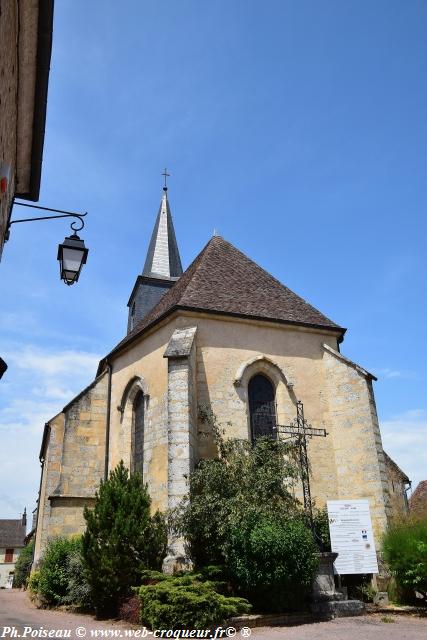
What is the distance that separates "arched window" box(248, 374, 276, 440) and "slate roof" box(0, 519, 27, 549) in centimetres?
4832

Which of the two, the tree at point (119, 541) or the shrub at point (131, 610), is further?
the tree at point (119, 541)

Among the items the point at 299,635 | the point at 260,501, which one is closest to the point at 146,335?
the point at 260,501

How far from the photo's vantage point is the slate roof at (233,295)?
1477cm

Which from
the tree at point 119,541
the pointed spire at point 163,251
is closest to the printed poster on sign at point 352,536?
the tree at point 119,541

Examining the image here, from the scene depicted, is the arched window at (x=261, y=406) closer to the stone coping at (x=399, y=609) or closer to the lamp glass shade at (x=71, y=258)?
the stone coping at (x=399, y=609)

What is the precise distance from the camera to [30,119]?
21.1 feet

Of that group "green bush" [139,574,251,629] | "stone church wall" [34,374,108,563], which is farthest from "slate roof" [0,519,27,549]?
"green bush" [139,574,251,629]

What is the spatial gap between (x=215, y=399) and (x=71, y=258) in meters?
7.52

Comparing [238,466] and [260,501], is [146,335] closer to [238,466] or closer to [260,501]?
[238,466]

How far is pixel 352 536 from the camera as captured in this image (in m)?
11.6

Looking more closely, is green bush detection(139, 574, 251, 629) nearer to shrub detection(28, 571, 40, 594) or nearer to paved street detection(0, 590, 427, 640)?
paved street detection(0, 590, 427, 640)

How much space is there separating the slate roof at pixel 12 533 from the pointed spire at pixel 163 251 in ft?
132

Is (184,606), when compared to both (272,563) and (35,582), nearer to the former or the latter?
(272,563)

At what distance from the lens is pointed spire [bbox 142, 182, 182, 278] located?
26188 mm
